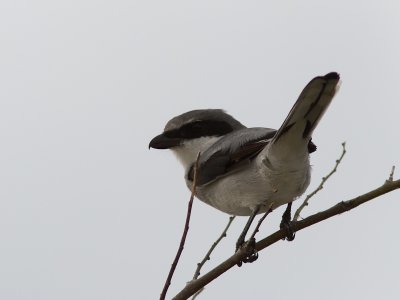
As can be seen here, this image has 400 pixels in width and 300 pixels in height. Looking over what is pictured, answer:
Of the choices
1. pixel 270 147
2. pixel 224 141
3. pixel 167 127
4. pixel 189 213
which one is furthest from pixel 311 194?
pixel 167 127

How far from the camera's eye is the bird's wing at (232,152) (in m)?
4.51

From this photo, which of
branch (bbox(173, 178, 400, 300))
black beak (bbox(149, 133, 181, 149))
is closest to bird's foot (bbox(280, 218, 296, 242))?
branch (bbox(173, 178, 400, 300))

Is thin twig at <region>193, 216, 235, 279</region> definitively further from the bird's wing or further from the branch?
the bird's wing

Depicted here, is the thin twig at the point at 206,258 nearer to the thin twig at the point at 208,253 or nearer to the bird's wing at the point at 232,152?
the thin twig at the point at 208,253

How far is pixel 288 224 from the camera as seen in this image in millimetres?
4129

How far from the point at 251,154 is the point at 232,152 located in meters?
0.19

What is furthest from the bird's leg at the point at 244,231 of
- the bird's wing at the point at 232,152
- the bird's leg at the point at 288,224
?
the bird's wing at the point at 232,152

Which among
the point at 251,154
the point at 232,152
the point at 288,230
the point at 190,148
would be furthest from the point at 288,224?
the point at 190,148

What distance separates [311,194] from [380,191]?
833 mm

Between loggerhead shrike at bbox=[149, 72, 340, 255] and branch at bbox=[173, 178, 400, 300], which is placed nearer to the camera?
branch at bbox=[173, 178, 400, 300]

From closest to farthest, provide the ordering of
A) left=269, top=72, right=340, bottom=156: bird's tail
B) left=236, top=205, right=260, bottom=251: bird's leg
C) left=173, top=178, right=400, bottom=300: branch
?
left=173, top=178, right=400, bottom=300: branch < left=269, top=72, right=340, bottom=156: bird's tail < left=236, top=205, right=260, bottom=251: bird's leg

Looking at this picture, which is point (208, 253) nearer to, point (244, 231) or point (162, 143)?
point (244, 231)

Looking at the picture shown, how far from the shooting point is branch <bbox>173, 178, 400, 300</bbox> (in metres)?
3.06

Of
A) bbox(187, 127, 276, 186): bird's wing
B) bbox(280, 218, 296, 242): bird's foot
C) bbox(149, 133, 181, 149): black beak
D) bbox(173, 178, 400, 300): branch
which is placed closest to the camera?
bbox(173, 178, 400, 300): branch
